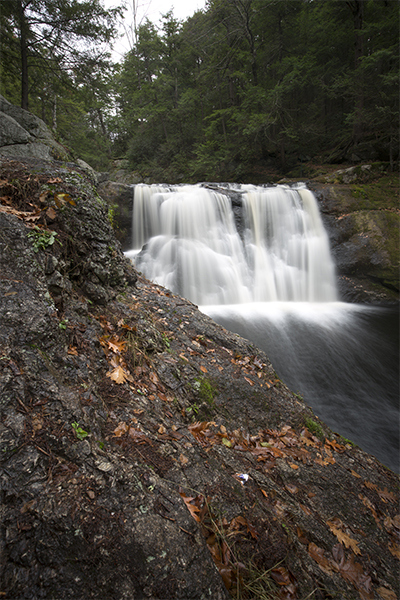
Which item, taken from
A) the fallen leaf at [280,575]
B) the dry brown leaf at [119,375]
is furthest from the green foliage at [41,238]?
the fallen leaf at [280,575]

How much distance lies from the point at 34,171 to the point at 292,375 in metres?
6.01

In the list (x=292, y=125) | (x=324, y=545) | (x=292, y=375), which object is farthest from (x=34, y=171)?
(x=292, y=125)

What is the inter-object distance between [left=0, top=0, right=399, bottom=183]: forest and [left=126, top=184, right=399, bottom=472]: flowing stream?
518 cm

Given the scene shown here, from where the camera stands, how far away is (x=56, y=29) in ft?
28.5

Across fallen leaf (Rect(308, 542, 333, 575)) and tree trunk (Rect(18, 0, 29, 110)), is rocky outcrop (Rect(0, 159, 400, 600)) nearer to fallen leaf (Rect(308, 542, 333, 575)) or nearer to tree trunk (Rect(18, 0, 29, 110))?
fallen leaf (Rect(308, 542, 333, 575))

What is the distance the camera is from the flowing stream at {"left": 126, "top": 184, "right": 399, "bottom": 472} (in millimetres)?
5453

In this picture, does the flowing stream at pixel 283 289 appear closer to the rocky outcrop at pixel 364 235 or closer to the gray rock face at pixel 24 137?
the rocky outcrop at pixel 364 235

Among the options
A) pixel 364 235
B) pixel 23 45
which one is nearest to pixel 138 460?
pixel 364 235

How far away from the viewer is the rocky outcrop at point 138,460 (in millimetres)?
1321

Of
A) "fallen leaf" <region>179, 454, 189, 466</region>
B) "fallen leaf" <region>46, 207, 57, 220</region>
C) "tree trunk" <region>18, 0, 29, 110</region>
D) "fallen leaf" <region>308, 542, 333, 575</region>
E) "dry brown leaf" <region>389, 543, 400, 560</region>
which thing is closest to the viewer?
"fallen leaf" <region>308, 542, 333, 575</region>

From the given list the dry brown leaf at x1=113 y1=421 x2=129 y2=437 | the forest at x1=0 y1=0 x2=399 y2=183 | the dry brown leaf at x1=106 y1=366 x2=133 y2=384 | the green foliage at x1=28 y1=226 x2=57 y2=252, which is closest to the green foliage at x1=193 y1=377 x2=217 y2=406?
the dry brown leaf at x1=106 y1=366 x2=133 y2=384

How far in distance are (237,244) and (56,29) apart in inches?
374

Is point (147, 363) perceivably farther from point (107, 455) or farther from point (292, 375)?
point (292, 375)

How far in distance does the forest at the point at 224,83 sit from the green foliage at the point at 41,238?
1019 centimetres
